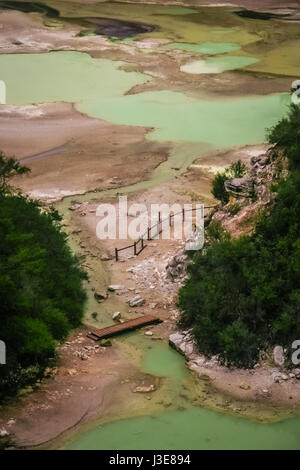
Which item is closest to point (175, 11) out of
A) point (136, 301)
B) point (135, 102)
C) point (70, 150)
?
point (135, 102)

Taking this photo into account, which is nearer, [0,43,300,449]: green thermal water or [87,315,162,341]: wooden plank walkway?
[0,43,300,449]: green thermal water

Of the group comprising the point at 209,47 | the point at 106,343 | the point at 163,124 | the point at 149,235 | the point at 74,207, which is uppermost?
the point at 209,47

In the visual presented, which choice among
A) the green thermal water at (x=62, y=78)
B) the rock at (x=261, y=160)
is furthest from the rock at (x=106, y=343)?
the green thermal water at (x=62, y=78)

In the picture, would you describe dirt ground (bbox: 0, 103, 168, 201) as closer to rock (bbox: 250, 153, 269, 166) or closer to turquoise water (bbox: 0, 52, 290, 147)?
turquoise water (bbox: 0, 52, 290, 147)

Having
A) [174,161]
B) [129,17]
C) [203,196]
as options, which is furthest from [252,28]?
[203,196]

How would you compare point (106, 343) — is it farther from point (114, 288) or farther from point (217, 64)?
point (217, 64)

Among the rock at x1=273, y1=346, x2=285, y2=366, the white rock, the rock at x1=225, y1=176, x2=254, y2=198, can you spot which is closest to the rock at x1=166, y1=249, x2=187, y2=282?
the white rock
